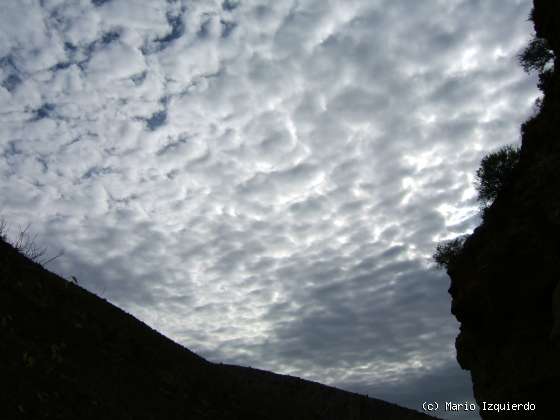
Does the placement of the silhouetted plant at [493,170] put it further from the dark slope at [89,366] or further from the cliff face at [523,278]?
the dark slope at [89,366]

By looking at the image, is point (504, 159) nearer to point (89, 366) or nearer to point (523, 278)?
point (523, 278)

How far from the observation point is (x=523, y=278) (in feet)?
50.9

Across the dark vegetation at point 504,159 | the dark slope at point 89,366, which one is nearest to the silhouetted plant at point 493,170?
the dark vegetation at point 504,159

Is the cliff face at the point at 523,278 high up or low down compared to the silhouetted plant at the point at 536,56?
down

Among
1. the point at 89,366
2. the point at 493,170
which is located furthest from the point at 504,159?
the point at 89,366

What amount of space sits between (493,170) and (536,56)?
17.7 feet

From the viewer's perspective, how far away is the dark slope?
11273 millimetres

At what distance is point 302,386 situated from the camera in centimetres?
4634

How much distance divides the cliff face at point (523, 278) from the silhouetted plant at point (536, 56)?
384 centimetres

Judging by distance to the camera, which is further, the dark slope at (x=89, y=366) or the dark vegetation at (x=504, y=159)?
the dark vegetation at (x=504, y=159)

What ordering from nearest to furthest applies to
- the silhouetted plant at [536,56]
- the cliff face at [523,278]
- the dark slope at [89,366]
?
the dark slope at [89,366] → the cliff face at [523,278] → the silhouetted plant at [536,56]

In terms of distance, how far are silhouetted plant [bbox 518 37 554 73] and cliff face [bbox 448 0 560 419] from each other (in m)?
3.84

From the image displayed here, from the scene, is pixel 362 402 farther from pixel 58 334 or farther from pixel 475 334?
pixel 58 334

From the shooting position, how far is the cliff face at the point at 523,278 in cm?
1460
